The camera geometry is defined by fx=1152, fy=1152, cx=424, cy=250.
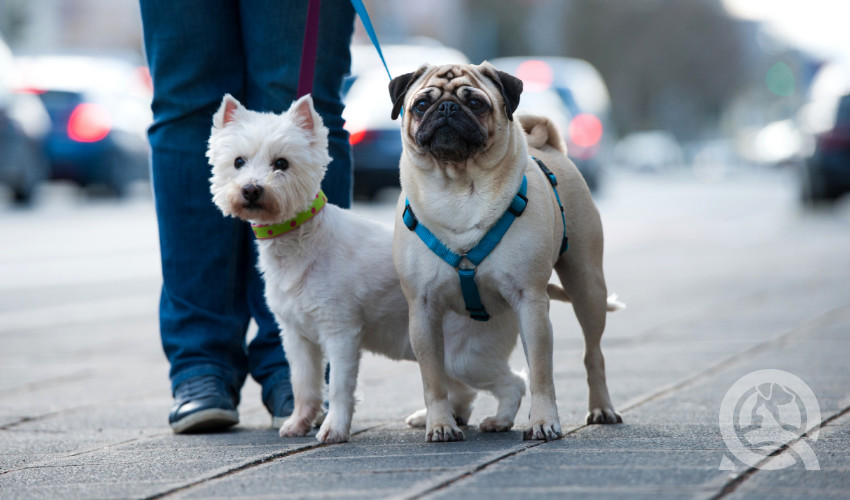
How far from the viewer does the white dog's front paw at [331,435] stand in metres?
3.71

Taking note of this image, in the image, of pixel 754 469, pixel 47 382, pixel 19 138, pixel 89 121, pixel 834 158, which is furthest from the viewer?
pixel 89 121

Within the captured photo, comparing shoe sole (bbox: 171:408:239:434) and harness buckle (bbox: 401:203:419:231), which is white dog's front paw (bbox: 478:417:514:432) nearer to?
harness buckle (bbox: 401:203:419:231)

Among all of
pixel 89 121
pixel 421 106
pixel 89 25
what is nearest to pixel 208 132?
pixel 421 106

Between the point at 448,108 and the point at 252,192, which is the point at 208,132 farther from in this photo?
the point at 448,108

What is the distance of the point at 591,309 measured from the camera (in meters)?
4.03

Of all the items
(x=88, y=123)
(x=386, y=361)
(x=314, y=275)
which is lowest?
(x=386, y=361)

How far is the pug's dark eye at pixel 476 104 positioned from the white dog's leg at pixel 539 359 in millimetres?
598

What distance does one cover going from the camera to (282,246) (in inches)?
154

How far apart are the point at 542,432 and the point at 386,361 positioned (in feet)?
8.07

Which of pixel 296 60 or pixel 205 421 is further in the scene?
pixel 296 60

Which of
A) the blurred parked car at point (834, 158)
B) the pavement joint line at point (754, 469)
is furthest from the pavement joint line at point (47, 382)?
the blurred parked car at point (834, 158)

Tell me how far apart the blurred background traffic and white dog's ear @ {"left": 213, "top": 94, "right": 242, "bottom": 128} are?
1185mm

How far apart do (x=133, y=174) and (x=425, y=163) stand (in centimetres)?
1516

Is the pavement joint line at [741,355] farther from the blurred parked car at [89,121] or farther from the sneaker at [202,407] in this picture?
the blurred parked car at [89,121]
